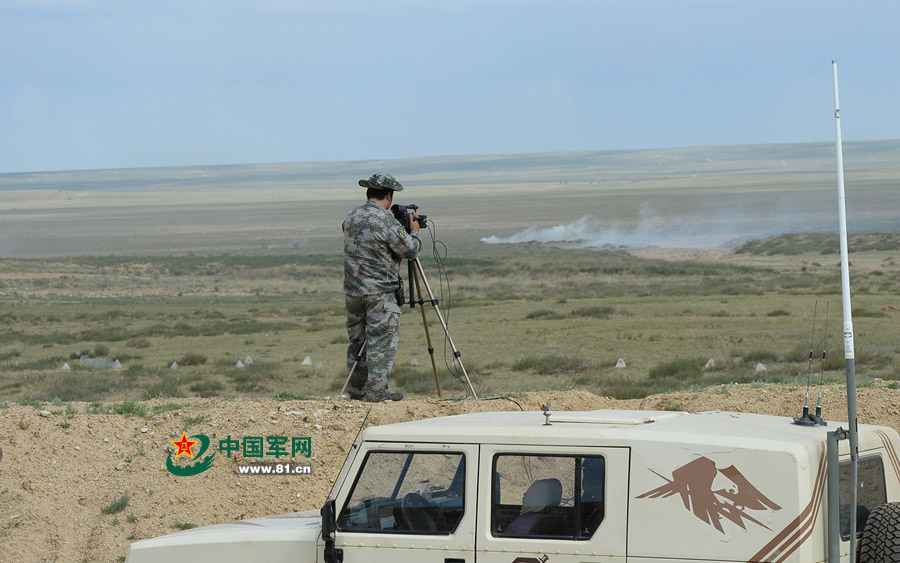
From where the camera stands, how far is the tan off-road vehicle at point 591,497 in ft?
13.9

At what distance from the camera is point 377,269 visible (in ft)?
32.7

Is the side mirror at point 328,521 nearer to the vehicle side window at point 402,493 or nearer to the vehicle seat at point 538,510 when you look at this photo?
the vehicle side window at point 402,493

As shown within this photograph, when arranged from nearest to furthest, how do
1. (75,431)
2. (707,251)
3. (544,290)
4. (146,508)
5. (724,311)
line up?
(146,508) → (75,431) → (724,311) → (544,290) → (707,251)

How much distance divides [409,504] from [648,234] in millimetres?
124311

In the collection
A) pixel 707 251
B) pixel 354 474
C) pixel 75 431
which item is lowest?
pixel 707 251

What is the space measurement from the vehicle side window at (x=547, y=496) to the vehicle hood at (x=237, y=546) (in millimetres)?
912

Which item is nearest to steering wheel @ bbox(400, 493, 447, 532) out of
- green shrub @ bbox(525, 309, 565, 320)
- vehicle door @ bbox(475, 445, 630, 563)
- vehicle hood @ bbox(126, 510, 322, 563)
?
vehicle door @ bbox(475, 445, 630, 563)

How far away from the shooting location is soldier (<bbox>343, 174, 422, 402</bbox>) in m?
9.88

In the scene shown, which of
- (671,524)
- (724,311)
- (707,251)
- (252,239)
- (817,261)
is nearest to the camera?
(671,524)

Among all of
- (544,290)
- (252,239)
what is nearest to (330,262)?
(544,290)

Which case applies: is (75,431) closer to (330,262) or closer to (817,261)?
(817,261)

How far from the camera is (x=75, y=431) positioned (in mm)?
9031

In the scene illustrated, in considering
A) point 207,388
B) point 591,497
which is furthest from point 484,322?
point 591,497

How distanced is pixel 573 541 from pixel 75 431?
5988 mm
